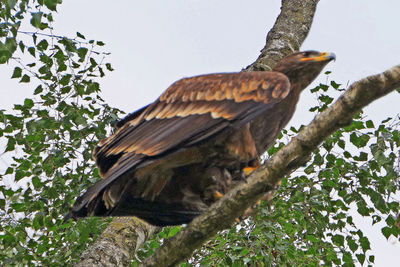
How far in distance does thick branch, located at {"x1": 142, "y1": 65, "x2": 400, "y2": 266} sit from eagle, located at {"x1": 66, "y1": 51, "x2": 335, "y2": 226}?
1.16ft

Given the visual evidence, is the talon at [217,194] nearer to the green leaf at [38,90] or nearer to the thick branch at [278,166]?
the thick branch at [278,166]

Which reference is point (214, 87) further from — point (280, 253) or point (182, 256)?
point (280, 253)

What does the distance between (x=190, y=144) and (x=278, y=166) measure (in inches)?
24.7

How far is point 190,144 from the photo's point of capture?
129 inches

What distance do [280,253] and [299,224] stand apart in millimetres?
582

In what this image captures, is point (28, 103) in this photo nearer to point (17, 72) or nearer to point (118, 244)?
point (17, 72)

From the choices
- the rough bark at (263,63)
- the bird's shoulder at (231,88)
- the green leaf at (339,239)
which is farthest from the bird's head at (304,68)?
the green leaf at (339,239)

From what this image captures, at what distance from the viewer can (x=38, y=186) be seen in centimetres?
546

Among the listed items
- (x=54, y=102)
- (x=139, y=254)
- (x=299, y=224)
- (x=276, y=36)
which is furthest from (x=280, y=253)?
(x=54, y=102)

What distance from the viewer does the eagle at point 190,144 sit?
3299 mm

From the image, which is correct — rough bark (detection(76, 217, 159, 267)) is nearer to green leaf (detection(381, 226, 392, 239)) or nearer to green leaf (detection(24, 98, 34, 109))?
green leaf (detection(24, 98, 34, 109))

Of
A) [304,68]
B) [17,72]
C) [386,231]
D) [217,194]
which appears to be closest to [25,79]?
[17,72]

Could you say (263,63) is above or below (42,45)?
below

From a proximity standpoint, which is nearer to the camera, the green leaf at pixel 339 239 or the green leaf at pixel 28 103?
the green leaf at pixel 28 103
